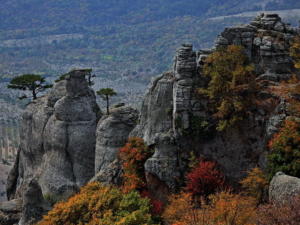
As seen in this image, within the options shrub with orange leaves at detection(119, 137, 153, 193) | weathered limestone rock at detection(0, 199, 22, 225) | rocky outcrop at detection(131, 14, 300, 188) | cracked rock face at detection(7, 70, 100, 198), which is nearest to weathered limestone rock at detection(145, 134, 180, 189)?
rocky outcrop at detection(131, 14, 300, 188)

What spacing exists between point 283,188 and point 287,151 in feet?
10.0

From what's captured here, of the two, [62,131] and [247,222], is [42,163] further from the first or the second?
[247,222]

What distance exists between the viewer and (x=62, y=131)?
1748 inches

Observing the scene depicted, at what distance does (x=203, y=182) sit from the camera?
32719 millimetres

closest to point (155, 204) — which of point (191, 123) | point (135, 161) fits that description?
point (135, 161)

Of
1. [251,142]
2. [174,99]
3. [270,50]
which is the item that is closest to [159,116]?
[174,99]

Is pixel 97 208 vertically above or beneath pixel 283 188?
beneath

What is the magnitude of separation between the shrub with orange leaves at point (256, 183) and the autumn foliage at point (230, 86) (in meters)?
3.90

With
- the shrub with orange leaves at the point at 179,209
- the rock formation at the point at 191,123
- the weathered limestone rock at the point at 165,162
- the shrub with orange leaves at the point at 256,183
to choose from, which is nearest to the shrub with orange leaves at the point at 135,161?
the rock formation at the point at 191,123

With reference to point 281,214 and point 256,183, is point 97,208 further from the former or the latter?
point 281,214

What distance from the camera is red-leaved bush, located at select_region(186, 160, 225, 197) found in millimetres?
32531

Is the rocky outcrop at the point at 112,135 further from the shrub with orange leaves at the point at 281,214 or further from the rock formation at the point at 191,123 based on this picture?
the shrub with orange leaves at the point at 281,214

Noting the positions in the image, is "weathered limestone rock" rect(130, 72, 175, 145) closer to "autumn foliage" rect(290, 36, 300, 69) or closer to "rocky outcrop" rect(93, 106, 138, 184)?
"rocky outcrop" rect(93, 106, 138, 184)

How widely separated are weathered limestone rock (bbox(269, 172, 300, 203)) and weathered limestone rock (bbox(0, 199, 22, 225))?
2470 cm
